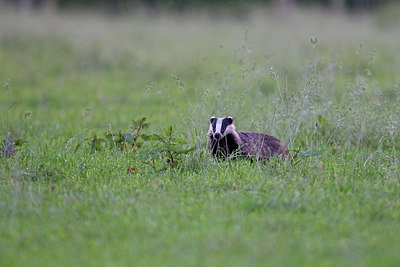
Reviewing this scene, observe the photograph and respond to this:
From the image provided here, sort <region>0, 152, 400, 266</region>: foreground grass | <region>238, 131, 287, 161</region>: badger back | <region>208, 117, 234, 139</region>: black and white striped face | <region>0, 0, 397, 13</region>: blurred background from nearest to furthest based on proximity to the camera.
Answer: <region>0, 152, 400, 266</region>: foreground grass, <region>208, 117, 234, 139</region>: black and white striped face, <region>238, 131, 287, 161</region>: badger back, <region>0, 0, 397, 13</region>: blurred background

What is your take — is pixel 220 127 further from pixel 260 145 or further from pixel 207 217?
pixel 207 217

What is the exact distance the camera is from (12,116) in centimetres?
857

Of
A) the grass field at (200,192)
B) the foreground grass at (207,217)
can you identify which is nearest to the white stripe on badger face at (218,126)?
the grass field at (200,192)

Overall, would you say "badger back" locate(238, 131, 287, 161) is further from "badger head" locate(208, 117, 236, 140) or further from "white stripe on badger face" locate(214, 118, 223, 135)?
"white stripe on badger face" locate(214, 118, 223, 135)

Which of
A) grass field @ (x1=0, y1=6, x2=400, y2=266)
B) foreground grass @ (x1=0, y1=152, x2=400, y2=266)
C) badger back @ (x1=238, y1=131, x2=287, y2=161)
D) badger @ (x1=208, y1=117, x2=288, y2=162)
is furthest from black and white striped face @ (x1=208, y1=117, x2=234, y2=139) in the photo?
foreground grass @ (x1=0, y1=152, x2=400, y2=266)

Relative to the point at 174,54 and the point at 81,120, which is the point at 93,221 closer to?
the point at 81,120

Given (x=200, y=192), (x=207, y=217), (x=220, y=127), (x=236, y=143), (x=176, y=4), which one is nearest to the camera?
(x=207, y=217)

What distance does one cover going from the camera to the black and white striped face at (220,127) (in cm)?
575

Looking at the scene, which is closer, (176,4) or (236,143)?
(236,143)

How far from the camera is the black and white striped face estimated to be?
5.75 metres

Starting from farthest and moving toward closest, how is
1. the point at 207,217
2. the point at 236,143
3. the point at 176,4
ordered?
1. the point at 176,4
2. the point at 236,143
3. the point at 207,217

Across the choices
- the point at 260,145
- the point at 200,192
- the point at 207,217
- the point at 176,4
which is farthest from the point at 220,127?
the point at 176,4

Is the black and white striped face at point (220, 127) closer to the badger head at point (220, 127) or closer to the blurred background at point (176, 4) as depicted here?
the badger head at point (220, 127)

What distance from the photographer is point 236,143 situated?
237 inches
